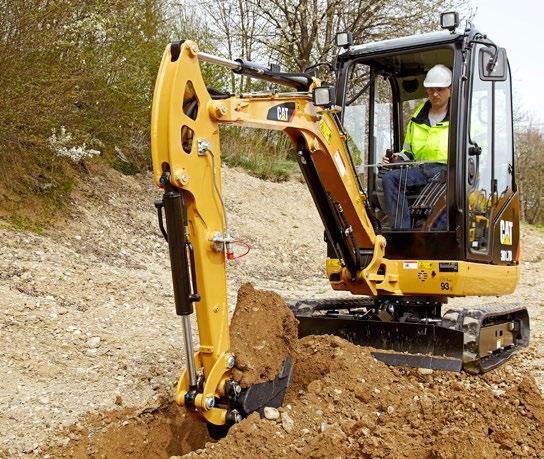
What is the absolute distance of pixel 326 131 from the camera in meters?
5.41

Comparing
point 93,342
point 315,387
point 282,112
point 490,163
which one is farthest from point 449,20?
point 93,342

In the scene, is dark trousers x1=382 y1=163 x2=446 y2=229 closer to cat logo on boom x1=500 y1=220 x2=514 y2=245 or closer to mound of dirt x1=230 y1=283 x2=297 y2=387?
cat logo on boom x1=500 y1=220 x2=514 y2=245

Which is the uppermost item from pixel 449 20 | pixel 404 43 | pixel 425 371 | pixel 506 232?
pixel 449 20

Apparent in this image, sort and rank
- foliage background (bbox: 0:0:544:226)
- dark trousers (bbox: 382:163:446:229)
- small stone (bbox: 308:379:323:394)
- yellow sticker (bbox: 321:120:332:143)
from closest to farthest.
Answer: small stone (bbox: 308:379:323:394)
yellow sticker (bbox: 321:120:332:143)
dark trousers (bbox: 382:163:446:229)
foliage background (bbox: 0:0:544:226)

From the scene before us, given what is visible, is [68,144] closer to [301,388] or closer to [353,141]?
[353,141]

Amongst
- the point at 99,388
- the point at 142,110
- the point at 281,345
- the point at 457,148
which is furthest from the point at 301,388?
the point at 142,110

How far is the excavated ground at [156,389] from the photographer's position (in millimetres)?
4324

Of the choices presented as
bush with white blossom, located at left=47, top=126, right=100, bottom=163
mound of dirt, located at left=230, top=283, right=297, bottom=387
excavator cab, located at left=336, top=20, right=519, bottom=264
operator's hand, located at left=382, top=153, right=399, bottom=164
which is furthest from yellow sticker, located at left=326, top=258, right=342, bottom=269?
bush with white blossom, located at left=47, top=126, right=100, bottom=163

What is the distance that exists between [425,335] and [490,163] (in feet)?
4.86

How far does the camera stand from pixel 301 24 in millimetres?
17156

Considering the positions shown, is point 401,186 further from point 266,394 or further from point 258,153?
point 258,153

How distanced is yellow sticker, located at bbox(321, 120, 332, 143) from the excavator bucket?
1498mm

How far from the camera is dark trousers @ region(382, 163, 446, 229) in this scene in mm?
6008

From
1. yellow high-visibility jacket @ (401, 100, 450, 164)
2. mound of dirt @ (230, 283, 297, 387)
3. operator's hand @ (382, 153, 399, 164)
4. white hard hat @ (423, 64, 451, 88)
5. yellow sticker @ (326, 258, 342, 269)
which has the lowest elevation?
mound of dirt @ (230, 283, 297, 387)
